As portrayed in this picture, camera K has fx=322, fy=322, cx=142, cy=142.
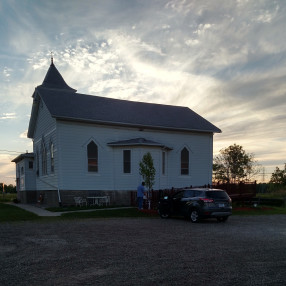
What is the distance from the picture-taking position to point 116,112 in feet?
85.4

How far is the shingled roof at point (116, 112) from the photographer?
23.5 meters

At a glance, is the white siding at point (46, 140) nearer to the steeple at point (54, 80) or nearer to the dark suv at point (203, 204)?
the steeple at point (54, 80)

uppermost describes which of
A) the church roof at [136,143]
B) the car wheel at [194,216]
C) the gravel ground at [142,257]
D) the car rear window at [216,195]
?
the church roof at [136,143]

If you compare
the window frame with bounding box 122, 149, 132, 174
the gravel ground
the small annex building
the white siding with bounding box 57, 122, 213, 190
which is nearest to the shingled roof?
the small annex building

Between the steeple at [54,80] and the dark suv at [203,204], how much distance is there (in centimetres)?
2124

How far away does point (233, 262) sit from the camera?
6.93m

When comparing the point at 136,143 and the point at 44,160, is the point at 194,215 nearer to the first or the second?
the point at 136,143

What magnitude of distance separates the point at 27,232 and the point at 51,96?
51.9 feet

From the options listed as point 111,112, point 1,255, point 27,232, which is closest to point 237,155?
point 111,112

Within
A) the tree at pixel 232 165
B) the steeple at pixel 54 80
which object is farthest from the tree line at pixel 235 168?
the steeple at pixel 54 80

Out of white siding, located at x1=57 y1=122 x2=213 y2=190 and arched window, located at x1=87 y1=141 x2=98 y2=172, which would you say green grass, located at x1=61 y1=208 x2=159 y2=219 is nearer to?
white siding, located at x1=57 y1=122 x2=213 y2=190

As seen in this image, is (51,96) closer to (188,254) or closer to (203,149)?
(203,149)

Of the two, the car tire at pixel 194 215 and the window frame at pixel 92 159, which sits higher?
the window frame at pixel 92 159

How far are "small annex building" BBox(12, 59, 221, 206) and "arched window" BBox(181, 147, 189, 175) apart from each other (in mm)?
85
